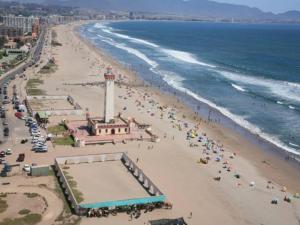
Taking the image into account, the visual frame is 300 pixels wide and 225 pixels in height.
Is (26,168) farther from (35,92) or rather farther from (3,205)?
(35,92)

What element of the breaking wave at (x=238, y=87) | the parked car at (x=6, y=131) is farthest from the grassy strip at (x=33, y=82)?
the breaking wave at (x=238, y=87)

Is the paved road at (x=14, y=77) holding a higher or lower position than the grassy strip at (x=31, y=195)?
higher

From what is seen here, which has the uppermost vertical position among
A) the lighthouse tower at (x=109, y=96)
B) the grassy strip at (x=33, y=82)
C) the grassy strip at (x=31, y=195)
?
the lighthouse tower at (x=109, y=96)

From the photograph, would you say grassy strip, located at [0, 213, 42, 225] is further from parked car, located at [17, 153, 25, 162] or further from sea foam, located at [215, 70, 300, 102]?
sea foam, located at [215, 70, 300, 102]

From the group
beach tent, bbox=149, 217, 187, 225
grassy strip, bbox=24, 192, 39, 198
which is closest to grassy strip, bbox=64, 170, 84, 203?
grassy strip, bbox=24, 192, 39, 198

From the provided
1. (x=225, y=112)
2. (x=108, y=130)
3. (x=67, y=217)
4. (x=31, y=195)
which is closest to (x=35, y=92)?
(x=108, y=130)

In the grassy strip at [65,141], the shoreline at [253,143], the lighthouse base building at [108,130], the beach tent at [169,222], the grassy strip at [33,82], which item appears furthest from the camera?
the grassy strip at [33,82]

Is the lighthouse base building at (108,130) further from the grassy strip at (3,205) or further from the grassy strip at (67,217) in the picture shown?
the grassy strip at (3,205)
